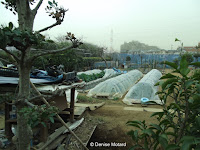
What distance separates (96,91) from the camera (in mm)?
8461

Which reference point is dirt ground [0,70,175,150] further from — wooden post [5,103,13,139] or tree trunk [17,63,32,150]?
tree trunk [17,63,32,150]

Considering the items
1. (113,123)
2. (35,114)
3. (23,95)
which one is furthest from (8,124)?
(113,123)

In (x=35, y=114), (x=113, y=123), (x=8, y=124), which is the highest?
(x=35, y=114)

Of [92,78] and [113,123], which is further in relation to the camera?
[92,78]

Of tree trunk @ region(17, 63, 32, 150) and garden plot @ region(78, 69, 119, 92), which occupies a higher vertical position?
tree trunk @ region(17, 63, 32, 150)

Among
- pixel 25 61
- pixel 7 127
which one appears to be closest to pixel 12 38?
pixel 25 61

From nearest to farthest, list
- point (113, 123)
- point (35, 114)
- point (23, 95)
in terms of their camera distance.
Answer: point (35, 114), point (23, 95), point (113, 123)

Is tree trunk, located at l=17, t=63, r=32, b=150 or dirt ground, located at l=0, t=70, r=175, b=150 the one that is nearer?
tree trunk, located at l=17, t=63, r=32, b=150

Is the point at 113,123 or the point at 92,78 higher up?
the point at 92,78

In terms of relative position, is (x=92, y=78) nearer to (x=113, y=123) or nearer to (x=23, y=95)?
(x=113, y=123)

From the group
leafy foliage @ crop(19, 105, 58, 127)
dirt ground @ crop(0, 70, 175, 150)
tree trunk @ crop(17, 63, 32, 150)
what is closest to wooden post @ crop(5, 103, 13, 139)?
dirt ground @ crop(0, 70, 175, 150)

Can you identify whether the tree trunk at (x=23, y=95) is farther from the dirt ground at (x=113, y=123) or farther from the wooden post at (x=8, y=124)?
the dirt ground at (x=113, y=123)

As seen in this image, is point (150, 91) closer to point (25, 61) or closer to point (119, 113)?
point (119, 113)

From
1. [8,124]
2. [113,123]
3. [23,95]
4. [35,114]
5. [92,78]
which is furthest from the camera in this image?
[92,78]
